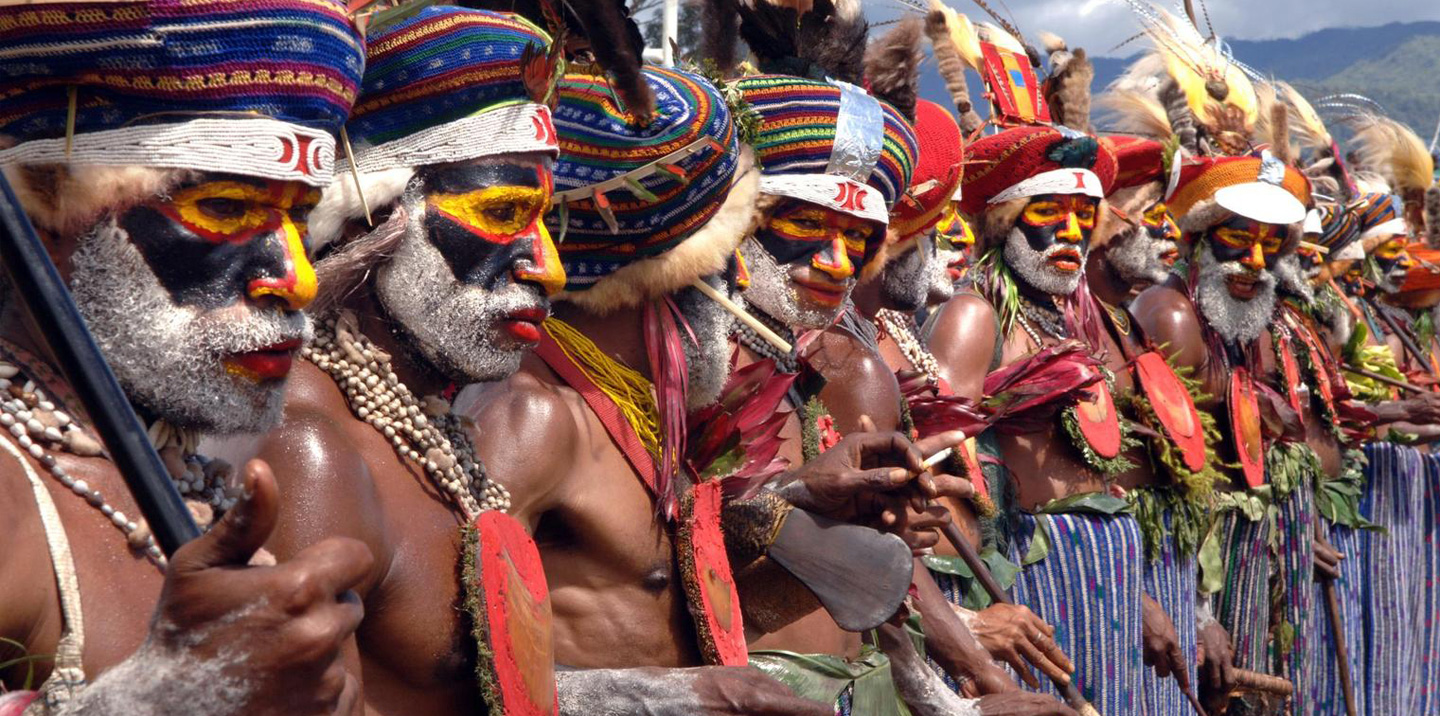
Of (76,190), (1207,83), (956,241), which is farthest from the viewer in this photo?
(1207,83)

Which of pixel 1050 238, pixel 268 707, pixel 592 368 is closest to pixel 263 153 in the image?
pixel 268 707

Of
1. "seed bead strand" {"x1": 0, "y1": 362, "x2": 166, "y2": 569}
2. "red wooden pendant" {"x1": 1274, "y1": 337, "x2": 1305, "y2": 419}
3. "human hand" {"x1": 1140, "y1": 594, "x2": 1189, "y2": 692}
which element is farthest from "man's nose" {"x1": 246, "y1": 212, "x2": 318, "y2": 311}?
"red wooden pendant" {"x1": 1274, "y1": 337, "x2": 1305, "y2": 419}

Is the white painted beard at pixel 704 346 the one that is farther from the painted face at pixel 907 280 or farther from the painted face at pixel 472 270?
the painted face at pixel 907 280

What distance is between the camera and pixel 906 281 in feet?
17.1

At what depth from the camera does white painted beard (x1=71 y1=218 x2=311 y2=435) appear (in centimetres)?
199

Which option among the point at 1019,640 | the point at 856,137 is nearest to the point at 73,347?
the point at 856,137

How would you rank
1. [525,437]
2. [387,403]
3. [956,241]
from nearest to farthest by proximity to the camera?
[387,403] → [525,437] → [956,241]

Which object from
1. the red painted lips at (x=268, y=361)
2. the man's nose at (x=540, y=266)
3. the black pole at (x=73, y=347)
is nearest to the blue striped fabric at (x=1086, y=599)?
the man's nose at (x=540, y=266)

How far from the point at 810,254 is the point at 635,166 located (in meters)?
1.02

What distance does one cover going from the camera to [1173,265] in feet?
26.8

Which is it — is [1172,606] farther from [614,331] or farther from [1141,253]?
[614,331]

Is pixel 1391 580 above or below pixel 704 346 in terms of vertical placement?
below

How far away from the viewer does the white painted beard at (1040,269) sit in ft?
20.2

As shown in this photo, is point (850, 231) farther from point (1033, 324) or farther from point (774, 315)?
point (1033, 324)
